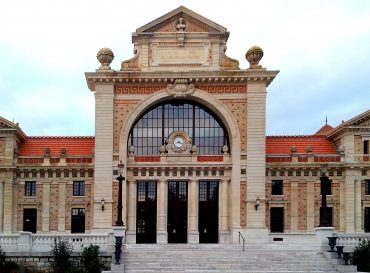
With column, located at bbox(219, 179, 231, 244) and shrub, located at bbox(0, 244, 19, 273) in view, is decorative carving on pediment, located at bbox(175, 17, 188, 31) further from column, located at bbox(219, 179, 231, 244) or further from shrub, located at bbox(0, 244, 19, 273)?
shrub, located at bbox(0, 244, 19, 273)

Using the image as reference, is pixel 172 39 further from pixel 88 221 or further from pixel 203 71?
pixel 88 221

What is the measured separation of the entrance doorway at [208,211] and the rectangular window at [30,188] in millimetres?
12494

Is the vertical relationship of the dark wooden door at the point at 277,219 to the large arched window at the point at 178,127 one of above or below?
below

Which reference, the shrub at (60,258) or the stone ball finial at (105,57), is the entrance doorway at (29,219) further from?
the shrub at (60,258)

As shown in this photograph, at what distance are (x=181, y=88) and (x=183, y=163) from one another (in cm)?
537

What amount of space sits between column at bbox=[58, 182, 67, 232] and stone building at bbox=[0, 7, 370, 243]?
82 millimetres

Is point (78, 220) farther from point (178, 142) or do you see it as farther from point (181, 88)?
point (181, 88)

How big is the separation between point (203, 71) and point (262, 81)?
4.28 meters

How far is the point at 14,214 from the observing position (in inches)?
2000

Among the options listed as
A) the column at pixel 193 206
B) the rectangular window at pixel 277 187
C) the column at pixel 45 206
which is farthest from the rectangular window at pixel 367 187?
the column at pixel 45 206

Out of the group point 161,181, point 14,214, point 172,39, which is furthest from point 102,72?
point 14,214

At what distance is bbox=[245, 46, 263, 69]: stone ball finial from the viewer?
49.2 m

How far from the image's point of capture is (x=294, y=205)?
51.1 m

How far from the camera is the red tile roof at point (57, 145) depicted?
53.2 m
